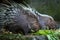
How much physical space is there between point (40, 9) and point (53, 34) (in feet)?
12.6

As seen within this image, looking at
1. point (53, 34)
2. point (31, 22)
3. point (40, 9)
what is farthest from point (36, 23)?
point (40, 9)

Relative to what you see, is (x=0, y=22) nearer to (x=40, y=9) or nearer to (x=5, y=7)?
(x=5, y=7)

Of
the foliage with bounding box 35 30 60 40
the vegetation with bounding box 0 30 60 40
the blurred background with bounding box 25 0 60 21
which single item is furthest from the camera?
the blurred background with bounding box 25 0 60 21

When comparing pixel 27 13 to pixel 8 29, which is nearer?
pixel 8 29

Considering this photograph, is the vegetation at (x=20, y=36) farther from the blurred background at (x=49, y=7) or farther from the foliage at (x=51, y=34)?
the blurred background at (x=49, y=7)

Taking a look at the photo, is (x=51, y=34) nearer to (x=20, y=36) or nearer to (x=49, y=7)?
(x=20, y=36)

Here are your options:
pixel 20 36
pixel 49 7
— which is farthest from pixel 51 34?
pixel 49 7

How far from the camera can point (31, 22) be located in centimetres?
574

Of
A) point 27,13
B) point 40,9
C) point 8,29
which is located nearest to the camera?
point 8,29

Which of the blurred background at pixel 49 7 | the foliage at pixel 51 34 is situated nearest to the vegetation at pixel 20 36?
the foliage at pixel 51 34

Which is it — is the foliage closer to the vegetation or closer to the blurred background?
the vegetation

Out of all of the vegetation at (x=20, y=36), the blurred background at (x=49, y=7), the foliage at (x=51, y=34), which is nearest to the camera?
the vegetation at (x=20, y=36)

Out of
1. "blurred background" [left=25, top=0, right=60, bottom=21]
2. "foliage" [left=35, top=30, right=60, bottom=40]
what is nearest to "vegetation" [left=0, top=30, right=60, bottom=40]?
"foliage" [left=35, top=30, right=60, bottom=40]

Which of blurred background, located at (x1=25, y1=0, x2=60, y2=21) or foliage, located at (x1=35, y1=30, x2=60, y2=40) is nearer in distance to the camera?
foliage, located at (x1=35, y1=30, x2=60, y2=40)
